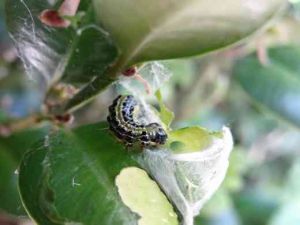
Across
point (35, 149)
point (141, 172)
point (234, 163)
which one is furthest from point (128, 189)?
point (234, 163)

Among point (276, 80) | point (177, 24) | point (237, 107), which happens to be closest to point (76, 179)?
point (177, 24)

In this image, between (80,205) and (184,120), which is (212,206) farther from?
(80,205)

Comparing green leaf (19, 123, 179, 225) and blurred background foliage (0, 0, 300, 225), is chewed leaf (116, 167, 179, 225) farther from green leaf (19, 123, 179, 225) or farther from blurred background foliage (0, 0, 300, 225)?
blurred background foliage (0, 0, 300, 225)

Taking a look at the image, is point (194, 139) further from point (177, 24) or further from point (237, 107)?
point (237, 107)

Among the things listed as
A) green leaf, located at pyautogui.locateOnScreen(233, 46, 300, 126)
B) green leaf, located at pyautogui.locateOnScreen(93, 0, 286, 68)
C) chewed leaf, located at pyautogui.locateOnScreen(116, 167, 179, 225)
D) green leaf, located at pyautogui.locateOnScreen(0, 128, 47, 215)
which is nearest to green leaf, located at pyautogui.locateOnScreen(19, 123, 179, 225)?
chewed leaf, located at pyautogui.locateOnScreen(116, 167, 179, 225)

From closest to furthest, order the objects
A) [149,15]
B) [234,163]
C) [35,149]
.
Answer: [149,15], [35,149], [234,163]

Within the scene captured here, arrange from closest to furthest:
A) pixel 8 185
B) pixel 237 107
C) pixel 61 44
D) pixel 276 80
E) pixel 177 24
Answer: pixel 177 24 < pixel 61 44 < pixel 8 185 < pixel 276 80 < pixel 237 107
